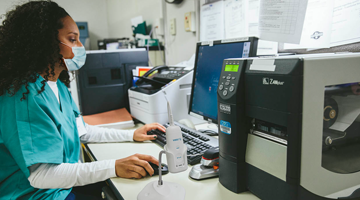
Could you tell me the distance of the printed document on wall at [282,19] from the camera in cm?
85

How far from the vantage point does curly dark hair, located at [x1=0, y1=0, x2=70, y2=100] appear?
0.86m

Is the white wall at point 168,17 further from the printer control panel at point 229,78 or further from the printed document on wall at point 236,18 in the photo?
the printer control panel at point 229,78

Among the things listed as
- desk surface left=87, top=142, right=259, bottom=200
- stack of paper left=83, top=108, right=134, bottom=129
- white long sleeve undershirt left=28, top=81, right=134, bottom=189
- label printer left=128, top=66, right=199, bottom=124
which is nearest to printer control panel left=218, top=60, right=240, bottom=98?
desk surface left=87, top=142, right=259, bottom=200

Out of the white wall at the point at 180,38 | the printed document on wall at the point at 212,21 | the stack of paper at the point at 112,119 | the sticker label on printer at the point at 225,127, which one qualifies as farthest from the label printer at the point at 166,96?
the sticker label on printer at the point at 225,127

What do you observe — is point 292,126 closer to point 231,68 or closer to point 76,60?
point 231,68

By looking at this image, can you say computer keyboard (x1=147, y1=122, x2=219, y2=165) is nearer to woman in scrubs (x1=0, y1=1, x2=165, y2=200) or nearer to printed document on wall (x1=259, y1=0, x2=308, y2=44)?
woman in scrubs (x1=0, y1=1, x2=165, y2=200)

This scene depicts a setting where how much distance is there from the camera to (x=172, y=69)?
1507 mm

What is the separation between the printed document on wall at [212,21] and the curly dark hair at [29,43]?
3.08 ft

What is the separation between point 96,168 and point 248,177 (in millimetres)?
501

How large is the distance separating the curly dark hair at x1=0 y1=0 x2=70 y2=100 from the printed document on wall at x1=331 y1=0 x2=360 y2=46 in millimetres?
1083

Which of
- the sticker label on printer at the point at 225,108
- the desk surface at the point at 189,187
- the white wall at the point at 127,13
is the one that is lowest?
the desk surface at the point at 189,187

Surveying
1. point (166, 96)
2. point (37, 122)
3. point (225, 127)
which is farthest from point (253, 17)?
point (37, 122)

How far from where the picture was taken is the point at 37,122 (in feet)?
2.58

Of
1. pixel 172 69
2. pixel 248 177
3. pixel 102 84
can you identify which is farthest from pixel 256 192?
pixel 102 84
